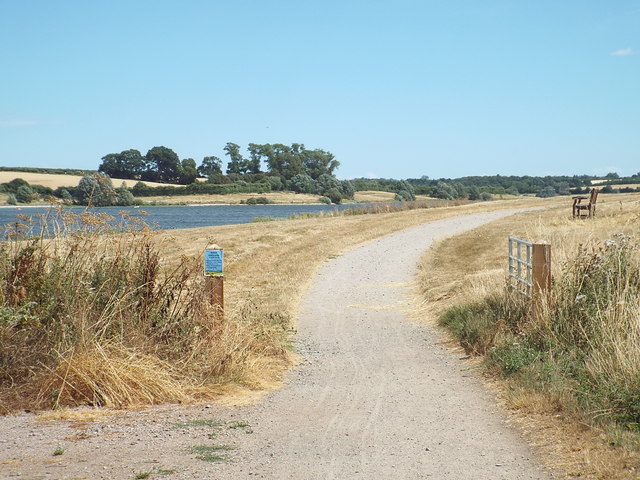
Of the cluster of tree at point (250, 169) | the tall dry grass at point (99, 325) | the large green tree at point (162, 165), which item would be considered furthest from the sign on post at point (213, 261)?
the large green tree at point (162, 165)

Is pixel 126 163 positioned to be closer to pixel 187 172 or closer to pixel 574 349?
pixel 187 172

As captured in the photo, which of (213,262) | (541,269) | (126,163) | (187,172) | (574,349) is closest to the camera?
(574,349)

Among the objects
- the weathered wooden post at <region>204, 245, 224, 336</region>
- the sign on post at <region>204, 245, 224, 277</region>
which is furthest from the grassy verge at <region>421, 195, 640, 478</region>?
the sign on post at <region>204, 245, 224, 277</region>

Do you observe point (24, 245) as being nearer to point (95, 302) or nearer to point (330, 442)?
point (95, 302)

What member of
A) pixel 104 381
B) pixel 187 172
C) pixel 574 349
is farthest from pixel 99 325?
pixel 187 172

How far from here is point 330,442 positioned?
649cm

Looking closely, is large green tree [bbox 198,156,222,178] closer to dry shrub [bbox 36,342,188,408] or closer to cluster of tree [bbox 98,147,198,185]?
cluster of tree [bbox 98,147,198,185]

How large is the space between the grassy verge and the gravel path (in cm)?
42

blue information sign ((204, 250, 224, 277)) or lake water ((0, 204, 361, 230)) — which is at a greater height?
blue information sign ((204, 250, 224, 277))

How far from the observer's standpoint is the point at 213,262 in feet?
30.5

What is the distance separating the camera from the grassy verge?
6199mm

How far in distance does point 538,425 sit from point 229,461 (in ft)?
9.67

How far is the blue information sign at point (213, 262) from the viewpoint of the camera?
926 cm

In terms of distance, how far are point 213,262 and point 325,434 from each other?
10.8ft
